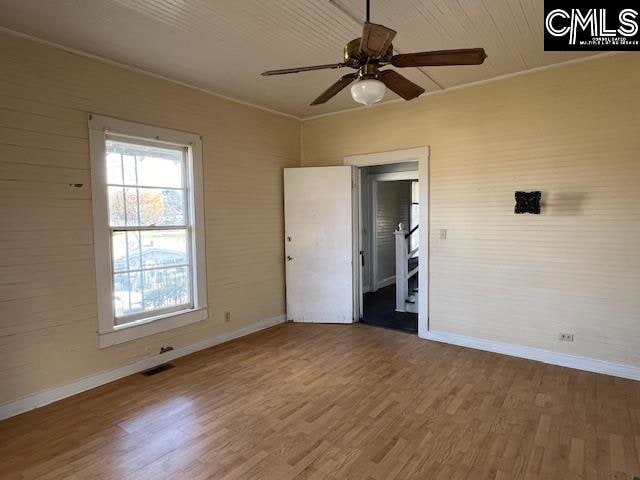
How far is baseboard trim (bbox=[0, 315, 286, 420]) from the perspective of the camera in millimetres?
2715

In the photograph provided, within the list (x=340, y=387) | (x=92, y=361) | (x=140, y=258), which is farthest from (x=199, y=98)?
(x=340, y=387)

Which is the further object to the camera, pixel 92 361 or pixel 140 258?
pixel 140 258

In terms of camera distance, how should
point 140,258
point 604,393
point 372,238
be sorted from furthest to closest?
1. point 372,238
2. point 140,258
3. point 604,393

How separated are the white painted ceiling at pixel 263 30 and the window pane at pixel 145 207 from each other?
116cm

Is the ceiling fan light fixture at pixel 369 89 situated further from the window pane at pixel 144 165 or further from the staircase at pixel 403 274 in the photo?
the staircase at pixel 403 274

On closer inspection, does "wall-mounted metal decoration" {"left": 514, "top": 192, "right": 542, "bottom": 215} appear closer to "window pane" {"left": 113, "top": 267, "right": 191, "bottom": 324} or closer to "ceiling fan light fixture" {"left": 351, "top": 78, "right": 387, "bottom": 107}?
"ceiling fan light fixture" {"left": 351, "top": 78, "right": 387, "bottom": 107}

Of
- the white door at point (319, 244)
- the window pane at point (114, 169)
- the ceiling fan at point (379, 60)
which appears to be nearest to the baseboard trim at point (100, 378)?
the white door at point (319, 244)

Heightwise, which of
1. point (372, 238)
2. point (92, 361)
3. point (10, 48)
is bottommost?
point (92, 361)

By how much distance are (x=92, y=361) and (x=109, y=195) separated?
1.47 meters

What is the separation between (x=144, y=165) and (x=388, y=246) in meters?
5.03

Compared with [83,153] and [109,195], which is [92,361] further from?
[83,153]

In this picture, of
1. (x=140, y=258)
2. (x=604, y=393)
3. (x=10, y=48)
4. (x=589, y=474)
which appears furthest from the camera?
(x=140, y=258)

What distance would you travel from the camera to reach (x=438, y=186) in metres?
4.05

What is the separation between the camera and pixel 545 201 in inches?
134
